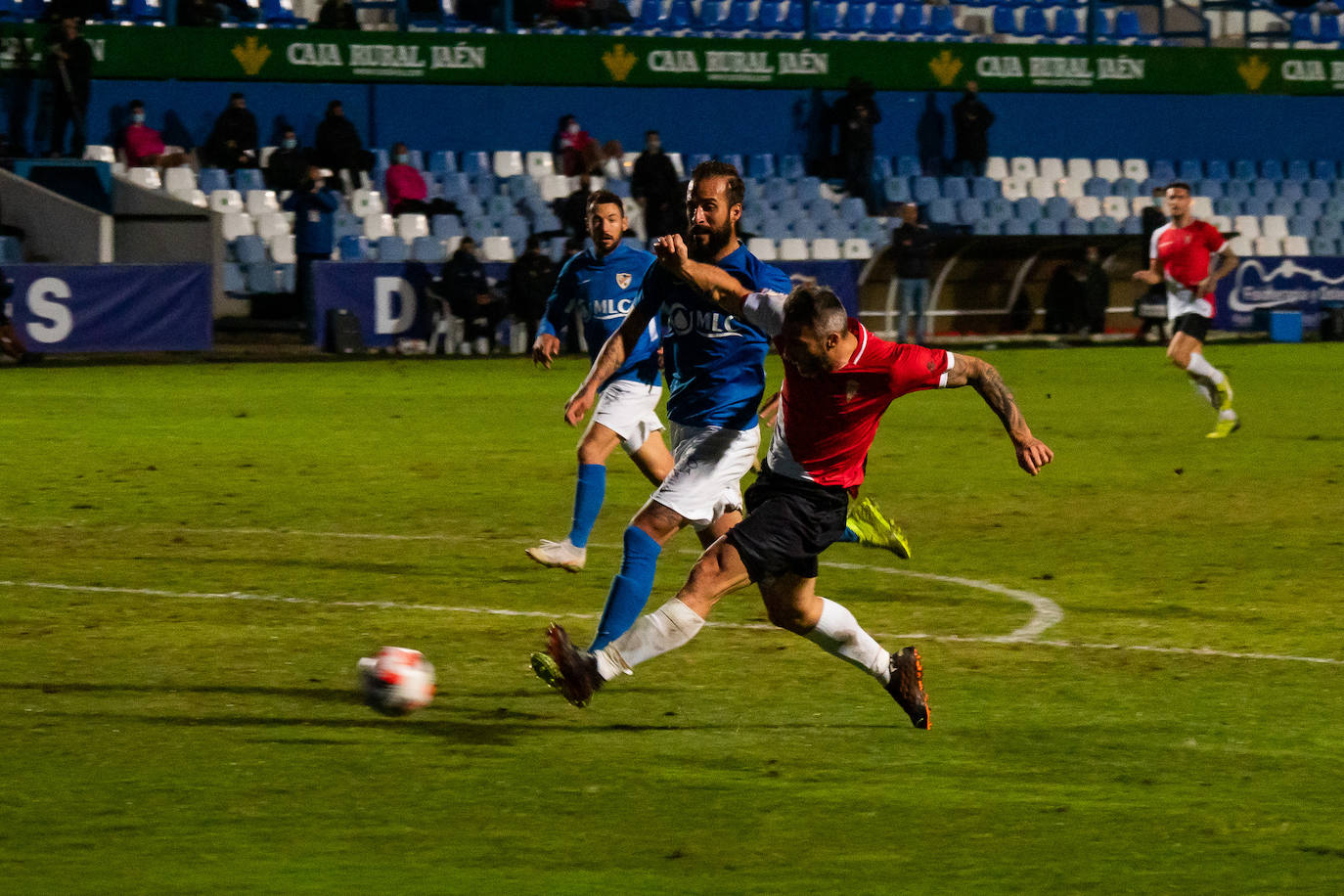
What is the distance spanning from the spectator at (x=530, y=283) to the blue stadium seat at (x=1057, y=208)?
1255cm

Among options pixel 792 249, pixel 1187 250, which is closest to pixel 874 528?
pixel 1187 250

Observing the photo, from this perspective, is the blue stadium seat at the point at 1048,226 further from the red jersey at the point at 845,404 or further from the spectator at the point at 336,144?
the red jersey at the point at 845,404

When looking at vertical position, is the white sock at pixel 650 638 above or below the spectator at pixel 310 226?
below

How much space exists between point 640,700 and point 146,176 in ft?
77.3

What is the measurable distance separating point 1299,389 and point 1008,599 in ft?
47.8

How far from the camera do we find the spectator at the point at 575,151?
1240 inches

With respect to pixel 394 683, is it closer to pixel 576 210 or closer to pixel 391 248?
pixel 576 210

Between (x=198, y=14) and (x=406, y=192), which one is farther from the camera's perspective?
(x=198, y=14)

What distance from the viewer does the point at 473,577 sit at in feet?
33.8

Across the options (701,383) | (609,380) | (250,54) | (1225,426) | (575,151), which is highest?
(250,54)

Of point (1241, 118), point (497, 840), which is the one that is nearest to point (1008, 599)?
point (497, 840)

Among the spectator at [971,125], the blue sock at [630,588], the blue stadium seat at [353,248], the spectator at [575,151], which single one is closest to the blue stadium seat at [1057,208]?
the spectator at [971,125]

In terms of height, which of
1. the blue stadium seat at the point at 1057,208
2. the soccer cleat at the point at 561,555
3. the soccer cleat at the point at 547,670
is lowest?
the soccer cleat at the point at 561,555

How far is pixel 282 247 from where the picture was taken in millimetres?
28531
